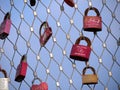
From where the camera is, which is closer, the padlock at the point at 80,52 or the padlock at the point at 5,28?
the padlock at the point at 80,52

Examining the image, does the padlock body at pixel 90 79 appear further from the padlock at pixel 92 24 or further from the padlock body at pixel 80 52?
the padlock at pixel 92 24

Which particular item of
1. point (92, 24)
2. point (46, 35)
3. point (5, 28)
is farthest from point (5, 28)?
point (92, 24)

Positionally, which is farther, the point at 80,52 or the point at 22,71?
the point at 22,71

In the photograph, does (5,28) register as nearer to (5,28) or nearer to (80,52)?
(5,28)

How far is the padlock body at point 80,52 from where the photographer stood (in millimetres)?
1794

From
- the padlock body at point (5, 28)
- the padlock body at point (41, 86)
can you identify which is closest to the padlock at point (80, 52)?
the padlock body at point (41, 86)

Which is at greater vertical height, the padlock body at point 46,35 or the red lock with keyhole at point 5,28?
the red lock with keyhole at point 5,28

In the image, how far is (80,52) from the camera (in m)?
1.80

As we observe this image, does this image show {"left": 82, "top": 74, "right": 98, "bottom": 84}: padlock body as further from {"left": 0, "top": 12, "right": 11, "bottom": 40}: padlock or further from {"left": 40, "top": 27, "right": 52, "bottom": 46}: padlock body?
{"left": 0, "top": 12, "right": 11, "bottom": 40}: padlock

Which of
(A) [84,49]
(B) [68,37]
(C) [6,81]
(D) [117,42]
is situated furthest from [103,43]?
(C) [6,81]

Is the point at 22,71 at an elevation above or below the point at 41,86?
above

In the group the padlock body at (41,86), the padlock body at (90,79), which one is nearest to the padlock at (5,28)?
the padlock body at (41,86)

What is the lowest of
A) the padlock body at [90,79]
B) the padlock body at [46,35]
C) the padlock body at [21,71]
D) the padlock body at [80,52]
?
the padlock body at [90,79]

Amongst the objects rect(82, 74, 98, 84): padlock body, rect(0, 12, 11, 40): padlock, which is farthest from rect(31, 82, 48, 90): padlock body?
rect(0, 12, 11, 40): padlock
